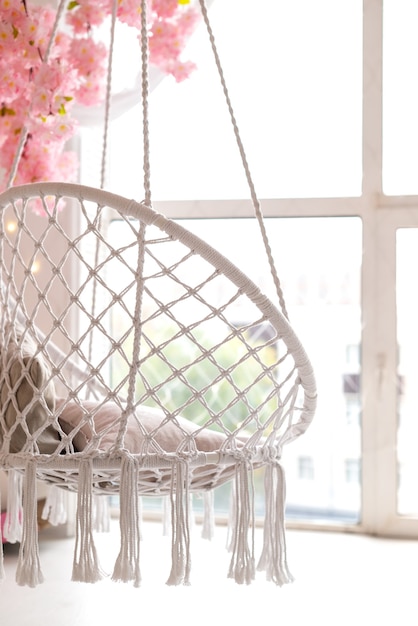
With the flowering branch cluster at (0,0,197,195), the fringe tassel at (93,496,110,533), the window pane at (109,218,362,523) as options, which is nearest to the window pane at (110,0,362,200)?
the window pane at (109,218,362,523)

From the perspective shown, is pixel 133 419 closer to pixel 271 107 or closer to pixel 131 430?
pixel 131 430

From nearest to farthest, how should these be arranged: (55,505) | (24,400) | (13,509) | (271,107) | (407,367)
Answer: (24,400), (13,509), (55,505), (407,367), (271,107)

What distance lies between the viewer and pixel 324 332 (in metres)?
2.95

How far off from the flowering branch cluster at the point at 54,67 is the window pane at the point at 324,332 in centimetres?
70

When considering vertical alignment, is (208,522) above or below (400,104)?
below

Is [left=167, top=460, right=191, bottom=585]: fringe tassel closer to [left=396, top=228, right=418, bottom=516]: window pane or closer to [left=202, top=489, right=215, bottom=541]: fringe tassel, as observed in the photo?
[left=202, top=489, right=215, bottom=541]: fringe tassel

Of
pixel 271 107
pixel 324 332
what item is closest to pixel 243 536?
pixel 324 332

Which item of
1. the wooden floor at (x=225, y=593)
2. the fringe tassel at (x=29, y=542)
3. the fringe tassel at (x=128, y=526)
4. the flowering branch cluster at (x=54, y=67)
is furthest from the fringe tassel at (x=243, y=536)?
the flowering branch cluster at (x=54, y=67)

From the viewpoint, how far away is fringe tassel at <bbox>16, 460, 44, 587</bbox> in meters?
1.50

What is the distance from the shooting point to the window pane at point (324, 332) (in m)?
2.93

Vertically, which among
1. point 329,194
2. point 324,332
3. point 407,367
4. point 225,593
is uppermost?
point 329,194

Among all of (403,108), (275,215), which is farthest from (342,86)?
(275,215)

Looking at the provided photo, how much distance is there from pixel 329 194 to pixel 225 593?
1355 mm

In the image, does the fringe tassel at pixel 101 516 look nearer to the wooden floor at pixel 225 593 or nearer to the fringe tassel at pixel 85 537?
the wooden floor at pixel 225 593
